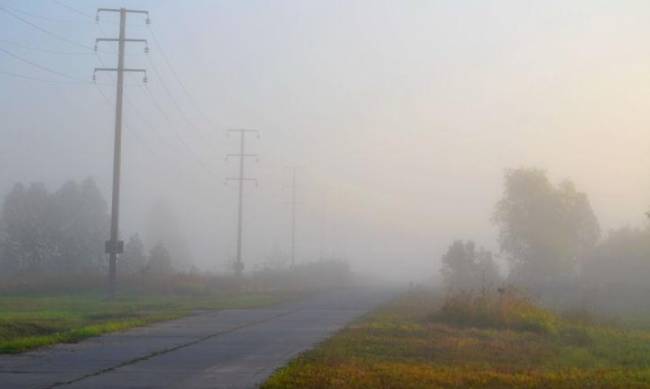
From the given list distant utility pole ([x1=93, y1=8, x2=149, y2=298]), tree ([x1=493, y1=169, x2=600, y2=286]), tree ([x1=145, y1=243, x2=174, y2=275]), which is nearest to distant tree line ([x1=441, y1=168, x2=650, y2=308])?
tree ([x1=493, y1=169, x2=600, y2=286])

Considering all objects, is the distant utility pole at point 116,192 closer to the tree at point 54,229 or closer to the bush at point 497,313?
the bush at point 497,313

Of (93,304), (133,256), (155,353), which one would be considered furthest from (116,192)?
(133,256)

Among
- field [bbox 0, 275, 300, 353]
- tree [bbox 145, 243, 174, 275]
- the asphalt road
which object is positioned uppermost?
tree [bbox 145, 243, 174, 275]

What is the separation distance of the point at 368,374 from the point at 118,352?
23.9 ft

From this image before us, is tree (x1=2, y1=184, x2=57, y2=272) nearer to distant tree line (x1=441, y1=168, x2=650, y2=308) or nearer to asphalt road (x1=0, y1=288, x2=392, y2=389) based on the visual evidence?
distant tree line (x1=441, y1=168, x2=650, y2=308)

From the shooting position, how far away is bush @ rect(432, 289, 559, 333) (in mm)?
31469

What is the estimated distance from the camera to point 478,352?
2230 cm

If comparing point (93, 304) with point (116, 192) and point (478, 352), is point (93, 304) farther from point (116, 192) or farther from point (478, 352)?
point (478, 352)

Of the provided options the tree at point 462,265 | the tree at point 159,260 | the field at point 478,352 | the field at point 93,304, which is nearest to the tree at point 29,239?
the tree at point 159,260

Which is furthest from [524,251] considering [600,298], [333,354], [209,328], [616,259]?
[333,354]

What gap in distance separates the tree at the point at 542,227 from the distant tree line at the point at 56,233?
37.6 m

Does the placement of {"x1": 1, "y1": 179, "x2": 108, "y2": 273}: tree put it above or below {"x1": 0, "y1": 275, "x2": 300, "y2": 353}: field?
above

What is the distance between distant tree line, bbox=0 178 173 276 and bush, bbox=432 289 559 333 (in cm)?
5120

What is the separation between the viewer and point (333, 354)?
20.5m
